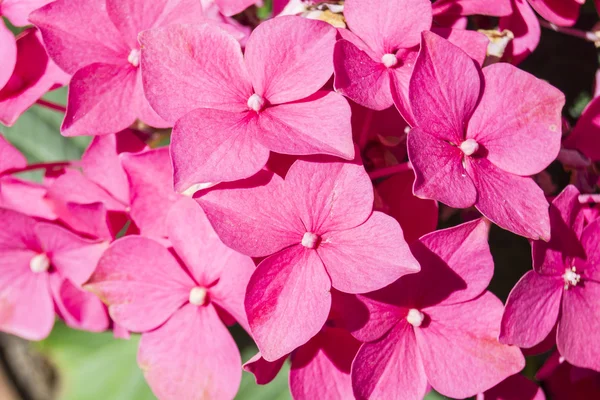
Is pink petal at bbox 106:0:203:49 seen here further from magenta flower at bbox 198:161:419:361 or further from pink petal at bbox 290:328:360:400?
pink petal at bbox 290:328:360:400

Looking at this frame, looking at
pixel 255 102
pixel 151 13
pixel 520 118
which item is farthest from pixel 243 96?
pixel 520 118

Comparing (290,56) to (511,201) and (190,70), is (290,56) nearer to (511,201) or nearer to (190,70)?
(190,70)

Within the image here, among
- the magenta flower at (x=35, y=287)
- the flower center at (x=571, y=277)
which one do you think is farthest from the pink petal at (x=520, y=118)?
the magenta flower at (x=35, y=287)

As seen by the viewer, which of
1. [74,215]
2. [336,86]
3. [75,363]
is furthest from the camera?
[75,363]

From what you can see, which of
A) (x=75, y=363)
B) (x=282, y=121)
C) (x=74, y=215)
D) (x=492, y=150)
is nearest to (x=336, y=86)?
(x=282, y=121)

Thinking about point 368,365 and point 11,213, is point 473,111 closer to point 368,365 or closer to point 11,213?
point 368,365

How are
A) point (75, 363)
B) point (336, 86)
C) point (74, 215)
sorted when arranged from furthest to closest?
point (75, 363)
point (74, 215)
point (336, 86)

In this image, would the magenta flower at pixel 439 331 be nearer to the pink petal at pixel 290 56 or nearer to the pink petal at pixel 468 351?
the pink petal at pixel 468 351

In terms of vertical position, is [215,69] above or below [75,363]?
above

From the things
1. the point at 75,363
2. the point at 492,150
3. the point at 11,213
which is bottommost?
the point at 75,363
